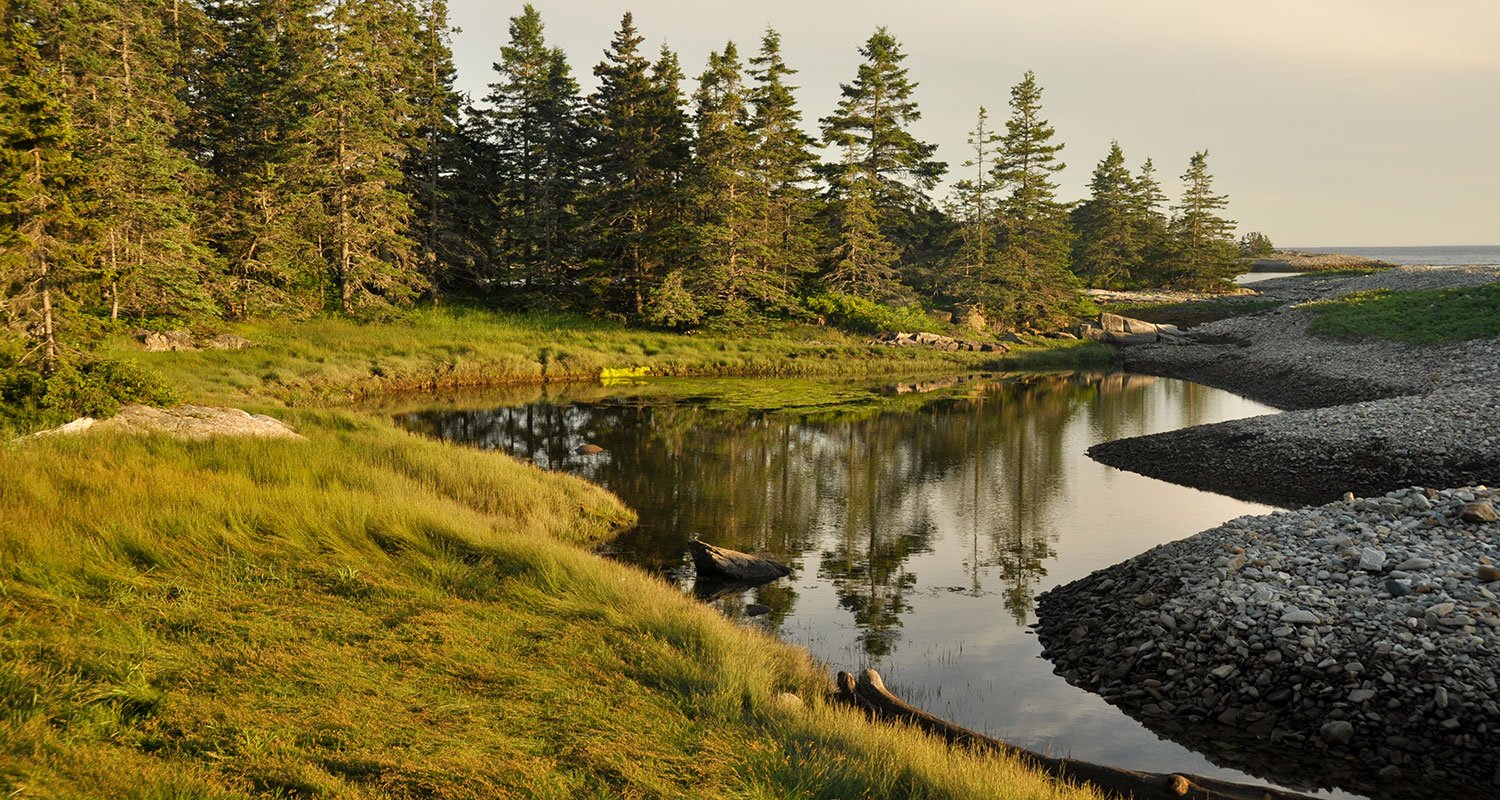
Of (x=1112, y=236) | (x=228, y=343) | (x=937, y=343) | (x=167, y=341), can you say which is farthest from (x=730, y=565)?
(x=1112, y=236)

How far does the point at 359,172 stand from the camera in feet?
151

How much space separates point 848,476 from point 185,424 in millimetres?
15005

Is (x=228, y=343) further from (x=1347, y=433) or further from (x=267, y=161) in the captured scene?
(x=1347, y=433)

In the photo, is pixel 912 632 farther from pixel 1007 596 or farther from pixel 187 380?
pixel 187 380

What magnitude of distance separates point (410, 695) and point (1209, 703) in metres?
8.37

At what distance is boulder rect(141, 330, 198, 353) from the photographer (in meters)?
33.7

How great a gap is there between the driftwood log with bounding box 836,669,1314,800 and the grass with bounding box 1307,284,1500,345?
3944 cm

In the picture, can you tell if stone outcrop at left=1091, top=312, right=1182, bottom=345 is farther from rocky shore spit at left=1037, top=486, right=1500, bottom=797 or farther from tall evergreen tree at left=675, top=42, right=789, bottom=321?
rocky shore spit at left=1037, top=486, right=1500, bottom=797

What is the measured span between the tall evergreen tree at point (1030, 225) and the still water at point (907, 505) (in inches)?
866

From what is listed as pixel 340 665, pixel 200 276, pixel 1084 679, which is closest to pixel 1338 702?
pixel 1084 679

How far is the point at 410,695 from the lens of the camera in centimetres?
689

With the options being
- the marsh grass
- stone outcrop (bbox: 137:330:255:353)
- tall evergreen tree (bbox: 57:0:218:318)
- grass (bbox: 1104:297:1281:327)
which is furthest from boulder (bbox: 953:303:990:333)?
the marsh grass

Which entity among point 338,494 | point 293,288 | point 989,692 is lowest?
point 989,692

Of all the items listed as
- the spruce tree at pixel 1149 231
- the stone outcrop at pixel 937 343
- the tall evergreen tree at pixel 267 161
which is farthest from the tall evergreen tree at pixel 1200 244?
the tall evergreen tree at pixel 267 161
